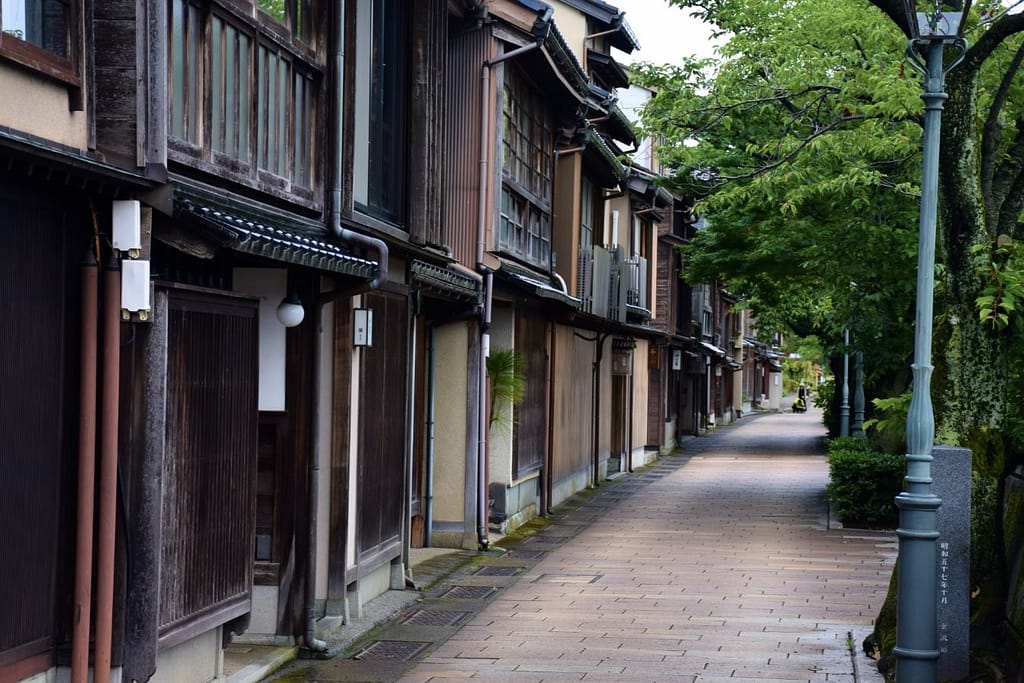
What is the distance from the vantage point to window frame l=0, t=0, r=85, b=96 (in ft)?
23.1

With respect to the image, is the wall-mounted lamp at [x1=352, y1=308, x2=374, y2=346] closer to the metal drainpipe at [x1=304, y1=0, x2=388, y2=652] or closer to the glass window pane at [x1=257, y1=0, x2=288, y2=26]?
the metal drainpipe at [x1=304, y1=0, x2=388, y2=652]

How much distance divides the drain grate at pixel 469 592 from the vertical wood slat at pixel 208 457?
494 cm

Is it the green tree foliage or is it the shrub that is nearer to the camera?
the green tree foliage

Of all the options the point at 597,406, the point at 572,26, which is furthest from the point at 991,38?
the point at 597,406

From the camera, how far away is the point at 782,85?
1838 centimetres

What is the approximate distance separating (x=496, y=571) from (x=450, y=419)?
2627mm

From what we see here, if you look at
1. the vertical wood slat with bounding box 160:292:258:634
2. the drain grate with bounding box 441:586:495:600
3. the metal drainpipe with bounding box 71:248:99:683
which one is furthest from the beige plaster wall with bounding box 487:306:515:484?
the metal drainpipe with bounding box 71:248:99:683

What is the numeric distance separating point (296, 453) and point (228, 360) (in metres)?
1.99

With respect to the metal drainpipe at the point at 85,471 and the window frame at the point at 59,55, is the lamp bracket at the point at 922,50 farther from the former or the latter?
the metal drainpipe at the point at 85,471

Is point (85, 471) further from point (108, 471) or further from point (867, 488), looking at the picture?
point (867, 488)

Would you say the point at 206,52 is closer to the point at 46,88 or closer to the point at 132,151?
the point at 132,151

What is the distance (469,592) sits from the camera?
15445 mm

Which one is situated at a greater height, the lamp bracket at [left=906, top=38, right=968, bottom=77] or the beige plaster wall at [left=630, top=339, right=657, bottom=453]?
the lamp bracket at [left=906, top=38, right=968, bottom=77]

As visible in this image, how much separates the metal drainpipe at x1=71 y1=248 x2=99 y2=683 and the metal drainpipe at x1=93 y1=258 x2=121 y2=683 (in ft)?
0.27
